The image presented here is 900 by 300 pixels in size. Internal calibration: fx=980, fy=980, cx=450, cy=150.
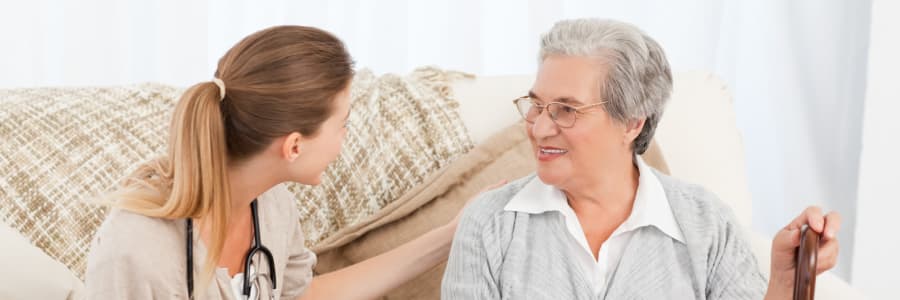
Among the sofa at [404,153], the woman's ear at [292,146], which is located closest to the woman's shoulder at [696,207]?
the sofa at [404,153]

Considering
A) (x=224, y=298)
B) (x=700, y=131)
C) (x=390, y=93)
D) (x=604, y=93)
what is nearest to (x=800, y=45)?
(x=700, y=131)

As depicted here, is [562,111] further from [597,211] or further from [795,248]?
[795,248]

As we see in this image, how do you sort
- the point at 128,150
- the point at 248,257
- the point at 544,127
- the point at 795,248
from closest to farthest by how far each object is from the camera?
the point at 795,248, the point at 544,127, the point at 248,257, the point at 128,150

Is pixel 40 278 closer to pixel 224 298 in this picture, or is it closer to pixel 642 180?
pixel 224 298

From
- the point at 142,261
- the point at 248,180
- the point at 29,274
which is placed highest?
the point at 248,180

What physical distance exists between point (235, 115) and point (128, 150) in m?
0.74

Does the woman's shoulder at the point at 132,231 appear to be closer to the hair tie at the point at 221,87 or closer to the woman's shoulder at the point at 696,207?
the hair tie at the point at 221,87

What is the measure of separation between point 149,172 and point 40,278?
43 cm

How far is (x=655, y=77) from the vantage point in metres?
1.72

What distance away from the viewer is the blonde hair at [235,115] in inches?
62.5

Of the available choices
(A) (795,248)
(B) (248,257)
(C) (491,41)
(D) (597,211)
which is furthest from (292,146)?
(C) (491,41)

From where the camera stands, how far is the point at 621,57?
1686 millimetres

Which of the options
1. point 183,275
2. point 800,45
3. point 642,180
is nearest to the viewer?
point 183,275

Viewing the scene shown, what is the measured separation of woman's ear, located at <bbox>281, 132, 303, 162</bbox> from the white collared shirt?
0.41 metres
